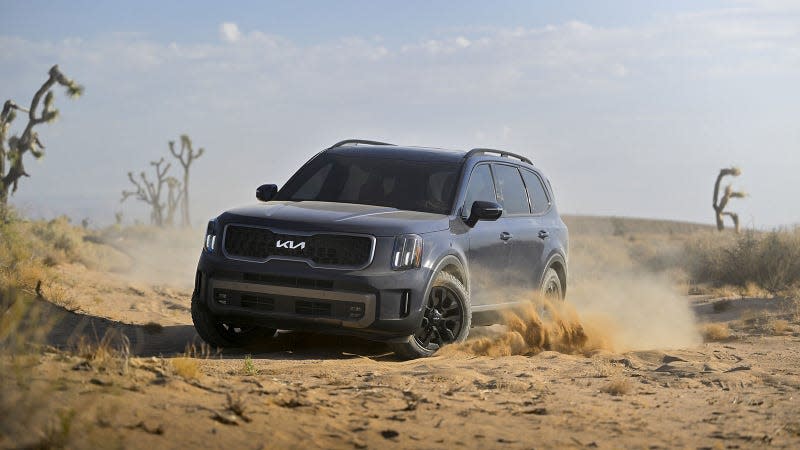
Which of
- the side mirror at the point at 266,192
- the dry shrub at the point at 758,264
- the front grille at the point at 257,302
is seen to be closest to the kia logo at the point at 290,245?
the front grille at the point at 257,302

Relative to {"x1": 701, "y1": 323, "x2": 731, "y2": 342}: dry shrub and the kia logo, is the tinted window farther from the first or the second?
{"x1": 701, "y1": 323, "x2": 731, "y2": 342}: dry shrub

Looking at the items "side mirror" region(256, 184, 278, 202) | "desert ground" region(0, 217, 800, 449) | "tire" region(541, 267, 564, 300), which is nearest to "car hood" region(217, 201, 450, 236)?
"side mirror" region(256, 184, 278, 202)

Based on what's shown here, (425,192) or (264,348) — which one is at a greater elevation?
(425,192)

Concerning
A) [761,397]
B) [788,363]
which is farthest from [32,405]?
[788,363]

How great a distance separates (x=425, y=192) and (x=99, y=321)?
191 inches

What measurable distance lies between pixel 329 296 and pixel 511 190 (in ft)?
9.97

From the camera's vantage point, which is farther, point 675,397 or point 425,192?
point 425,192

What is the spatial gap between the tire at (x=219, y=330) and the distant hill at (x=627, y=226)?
154 feet

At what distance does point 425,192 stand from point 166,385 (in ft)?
14.3

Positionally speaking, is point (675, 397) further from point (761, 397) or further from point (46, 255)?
point (46, 255)

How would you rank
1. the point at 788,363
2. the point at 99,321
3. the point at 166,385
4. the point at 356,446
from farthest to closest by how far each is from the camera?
the point at 99,321, the point at 788,363, the point at 166,385, the point at 356,446

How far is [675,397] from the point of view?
8.06 metres

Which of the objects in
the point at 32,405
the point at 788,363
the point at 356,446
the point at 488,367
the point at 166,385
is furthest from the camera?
the point at 788,363

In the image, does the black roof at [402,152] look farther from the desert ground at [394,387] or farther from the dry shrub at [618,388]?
the dry shrub at [618,388]
